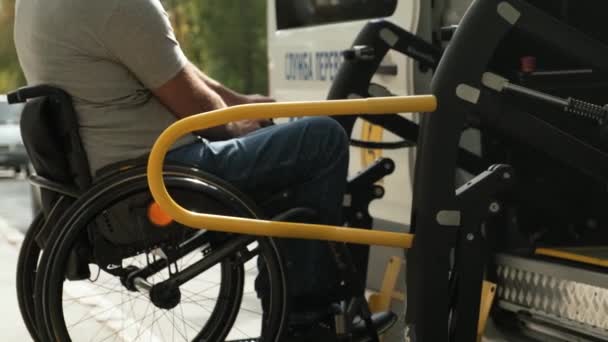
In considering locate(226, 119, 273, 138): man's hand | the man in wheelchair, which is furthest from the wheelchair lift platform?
locate(226, 119, 273, 138): man's hand

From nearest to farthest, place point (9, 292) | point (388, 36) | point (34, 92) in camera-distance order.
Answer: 1. point (34, 92)
2. point (388, 36)
3. point (9, 292)

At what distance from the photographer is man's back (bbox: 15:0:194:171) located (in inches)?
122

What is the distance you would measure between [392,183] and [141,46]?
5.35 feet

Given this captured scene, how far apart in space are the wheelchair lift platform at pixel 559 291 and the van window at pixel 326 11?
1435 millimetres

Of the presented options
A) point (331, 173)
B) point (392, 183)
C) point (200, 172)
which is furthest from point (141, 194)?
point (392, 183)

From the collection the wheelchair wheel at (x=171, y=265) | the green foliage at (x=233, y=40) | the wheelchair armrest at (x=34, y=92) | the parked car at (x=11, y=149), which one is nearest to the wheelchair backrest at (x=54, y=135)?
the wheelchair armrest at (x=34, y=92)

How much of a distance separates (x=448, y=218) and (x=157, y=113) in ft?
3.40

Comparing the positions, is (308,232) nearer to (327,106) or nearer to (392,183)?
(327,106)

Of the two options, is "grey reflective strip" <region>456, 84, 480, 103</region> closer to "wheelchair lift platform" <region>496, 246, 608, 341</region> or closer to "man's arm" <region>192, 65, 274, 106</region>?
"wheelchair lift platform" <region>496, 246, 608, 341</region>

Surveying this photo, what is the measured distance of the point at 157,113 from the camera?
3.28m

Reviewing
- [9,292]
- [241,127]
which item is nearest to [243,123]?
[241,127]

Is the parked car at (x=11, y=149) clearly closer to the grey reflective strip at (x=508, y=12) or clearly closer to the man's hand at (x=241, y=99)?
the man's hand at (x=241, y=99)

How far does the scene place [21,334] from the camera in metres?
4.46

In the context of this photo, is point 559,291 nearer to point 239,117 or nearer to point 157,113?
point 239,117
